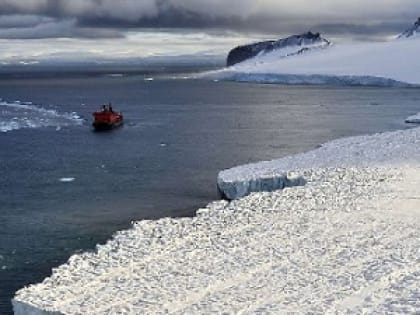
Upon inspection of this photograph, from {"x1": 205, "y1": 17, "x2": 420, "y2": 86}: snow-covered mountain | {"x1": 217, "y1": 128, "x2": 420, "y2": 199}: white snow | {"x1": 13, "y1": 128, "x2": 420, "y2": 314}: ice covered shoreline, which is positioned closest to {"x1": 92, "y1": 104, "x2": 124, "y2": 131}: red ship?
{"x1": 217, "y1": 128, "x2": 420, "y2": 199}: white snow

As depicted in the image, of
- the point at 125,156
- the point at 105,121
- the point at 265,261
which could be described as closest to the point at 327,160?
the point at 125,156

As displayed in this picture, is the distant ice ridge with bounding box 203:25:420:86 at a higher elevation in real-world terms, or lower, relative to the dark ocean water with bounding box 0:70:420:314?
higher

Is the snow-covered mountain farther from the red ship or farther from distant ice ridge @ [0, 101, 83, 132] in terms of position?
the red ship

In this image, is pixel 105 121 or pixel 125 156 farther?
pixel 105 121

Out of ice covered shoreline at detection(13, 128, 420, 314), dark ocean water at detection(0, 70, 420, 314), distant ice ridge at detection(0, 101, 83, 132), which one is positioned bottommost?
dark ocean water at detection(0, 70, 420, 314)

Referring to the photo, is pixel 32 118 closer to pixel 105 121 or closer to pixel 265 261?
pixel 105 121

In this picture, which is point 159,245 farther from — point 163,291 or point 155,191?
point 155,191

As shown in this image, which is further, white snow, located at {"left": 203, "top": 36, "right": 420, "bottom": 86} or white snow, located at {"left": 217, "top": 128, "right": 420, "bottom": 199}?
white snow, located at {"left": 203, "top": 36, "right": 420, "bottom": 86}
